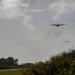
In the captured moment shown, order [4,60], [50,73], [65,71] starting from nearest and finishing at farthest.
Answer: [65,71] → [50,73] → [4,60]

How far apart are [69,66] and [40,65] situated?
2129 mm

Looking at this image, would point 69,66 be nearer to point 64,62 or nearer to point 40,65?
point 64,62

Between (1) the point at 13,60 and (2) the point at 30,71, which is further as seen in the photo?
(1) the point at 13,60

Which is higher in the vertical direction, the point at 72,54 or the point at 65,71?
the point at 72,54

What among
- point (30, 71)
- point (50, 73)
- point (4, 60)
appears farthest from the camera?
point (4, 60)

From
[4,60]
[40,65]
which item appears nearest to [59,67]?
[40,65]

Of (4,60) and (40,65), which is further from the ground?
(4,60)

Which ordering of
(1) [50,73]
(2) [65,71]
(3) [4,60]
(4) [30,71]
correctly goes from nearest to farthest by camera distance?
(2) [65,71], (1) [50,73], (4) [30,71], (3) [4,60]

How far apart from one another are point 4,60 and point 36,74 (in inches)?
3127

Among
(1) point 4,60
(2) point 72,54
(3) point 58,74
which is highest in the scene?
(1) point 4,60

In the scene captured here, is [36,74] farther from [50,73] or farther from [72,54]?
[72,54]

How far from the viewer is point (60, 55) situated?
15820mm

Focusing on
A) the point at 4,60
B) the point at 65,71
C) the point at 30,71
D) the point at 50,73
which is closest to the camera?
the point at 65,71

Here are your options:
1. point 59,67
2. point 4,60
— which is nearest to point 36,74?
point 59,67
